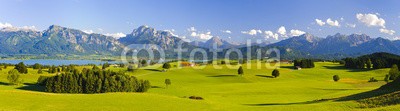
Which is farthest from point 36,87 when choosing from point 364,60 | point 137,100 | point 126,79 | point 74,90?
point 364,60

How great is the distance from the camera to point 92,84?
298 feet

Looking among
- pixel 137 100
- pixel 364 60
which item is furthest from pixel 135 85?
pixel 364 60

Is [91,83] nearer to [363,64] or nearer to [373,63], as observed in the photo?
[363,64]

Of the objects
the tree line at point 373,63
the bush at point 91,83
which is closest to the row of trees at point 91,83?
the bush at point 91,83

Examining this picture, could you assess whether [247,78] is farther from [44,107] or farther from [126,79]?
[44,107]

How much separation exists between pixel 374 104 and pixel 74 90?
238 feet

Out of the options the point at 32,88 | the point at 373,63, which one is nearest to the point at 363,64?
the point at 373,63

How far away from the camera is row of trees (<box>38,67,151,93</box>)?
8919cm

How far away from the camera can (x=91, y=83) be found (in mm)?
90500

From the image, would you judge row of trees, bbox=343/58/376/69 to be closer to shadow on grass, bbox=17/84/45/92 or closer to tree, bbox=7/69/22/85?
shadow on grass, bbox=17/84/45/92

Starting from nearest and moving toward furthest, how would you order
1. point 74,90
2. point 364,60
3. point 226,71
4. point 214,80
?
point 74,90 → point 214,80 → point 226,71 → point 364,60

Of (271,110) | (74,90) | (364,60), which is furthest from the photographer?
(364,60)

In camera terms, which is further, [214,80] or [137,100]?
[214,80]

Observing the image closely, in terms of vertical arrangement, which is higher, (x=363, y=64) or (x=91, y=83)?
(x=363, y=64)
